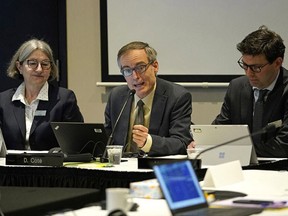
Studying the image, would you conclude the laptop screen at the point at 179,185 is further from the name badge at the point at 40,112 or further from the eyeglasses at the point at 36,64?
the eyeglasses at the point at 36,64

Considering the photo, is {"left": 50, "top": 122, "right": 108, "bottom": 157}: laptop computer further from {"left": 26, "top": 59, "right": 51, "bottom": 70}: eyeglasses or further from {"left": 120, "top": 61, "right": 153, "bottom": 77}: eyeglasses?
{"left": 26, "top": 59, "right": 51, "bottom": 70}: eyeglasses

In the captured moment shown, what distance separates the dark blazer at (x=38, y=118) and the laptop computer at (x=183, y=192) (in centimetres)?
→ 260

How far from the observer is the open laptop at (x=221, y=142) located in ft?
11.1

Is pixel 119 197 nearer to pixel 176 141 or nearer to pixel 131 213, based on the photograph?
pixel 131 213

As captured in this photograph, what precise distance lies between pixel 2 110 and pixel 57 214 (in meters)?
2.74

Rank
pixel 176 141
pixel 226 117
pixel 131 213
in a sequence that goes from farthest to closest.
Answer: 1. pixel 226 117
2. pixel 176 141
3. pixel 131 213

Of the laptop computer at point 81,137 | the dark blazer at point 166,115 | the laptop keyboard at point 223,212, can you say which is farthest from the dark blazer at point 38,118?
the laptop keyboard at point 223,212

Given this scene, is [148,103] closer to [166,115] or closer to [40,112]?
[166,115]

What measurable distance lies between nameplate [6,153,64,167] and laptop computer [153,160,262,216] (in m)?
1.58

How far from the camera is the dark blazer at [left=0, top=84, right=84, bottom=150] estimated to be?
4570 millimetres

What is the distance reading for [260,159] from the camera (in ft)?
12.4

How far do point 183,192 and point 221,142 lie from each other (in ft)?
4.72

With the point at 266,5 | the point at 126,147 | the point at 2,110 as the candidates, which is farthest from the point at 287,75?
the point at 2,110

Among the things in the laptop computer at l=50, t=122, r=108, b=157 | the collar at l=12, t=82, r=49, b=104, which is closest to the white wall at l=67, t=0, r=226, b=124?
the collar at l=12, t=82, r=49, b=104
